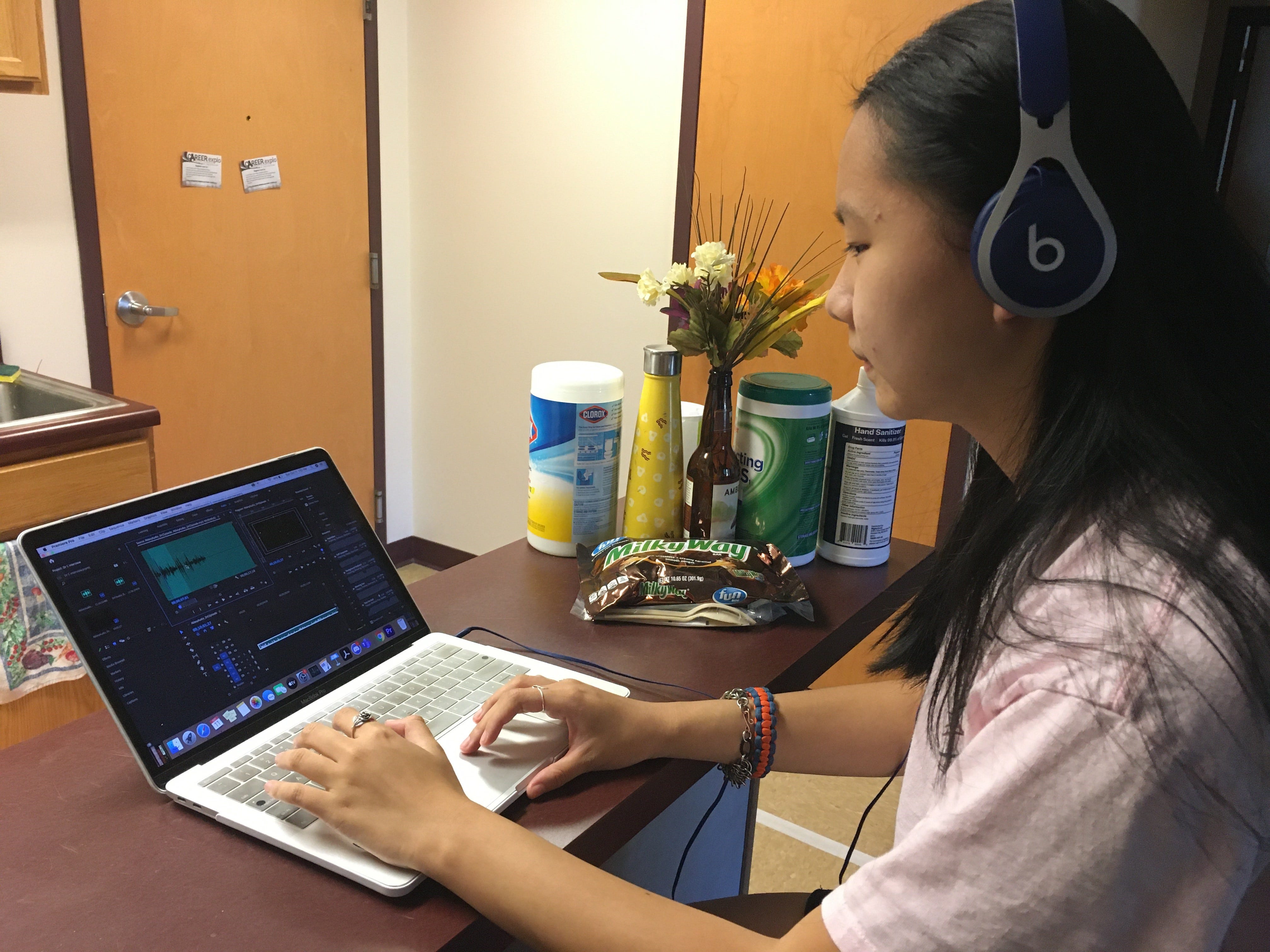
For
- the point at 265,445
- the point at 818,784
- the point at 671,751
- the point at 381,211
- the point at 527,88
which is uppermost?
the point at 527,88

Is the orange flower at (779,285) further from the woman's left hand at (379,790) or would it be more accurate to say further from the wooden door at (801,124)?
the wooden door at (801,124)

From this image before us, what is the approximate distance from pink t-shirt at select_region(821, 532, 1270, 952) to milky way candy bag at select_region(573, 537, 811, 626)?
1.78ft

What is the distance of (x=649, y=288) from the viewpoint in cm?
121

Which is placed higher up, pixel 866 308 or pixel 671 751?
pixel 866 308

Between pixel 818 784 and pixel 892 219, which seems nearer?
pixel 892 219

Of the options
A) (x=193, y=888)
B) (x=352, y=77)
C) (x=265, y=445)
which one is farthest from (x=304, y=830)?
(x=352, y=77)

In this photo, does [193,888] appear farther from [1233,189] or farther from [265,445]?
[1233,189]

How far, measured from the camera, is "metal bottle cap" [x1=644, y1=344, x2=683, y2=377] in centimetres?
124

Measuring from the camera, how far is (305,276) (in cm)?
294

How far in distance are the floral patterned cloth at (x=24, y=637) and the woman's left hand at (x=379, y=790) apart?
3.70 ft

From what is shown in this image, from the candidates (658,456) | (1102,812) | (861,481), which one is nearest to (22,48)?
(658,456)

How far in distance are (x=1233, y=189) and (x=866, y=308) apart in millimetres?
3384

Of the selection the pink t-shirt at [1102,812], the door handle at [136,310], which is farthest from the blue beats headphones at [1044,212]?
the door handle at [136,310]

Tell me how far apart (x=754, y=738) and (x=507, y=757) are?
0.25 meters
